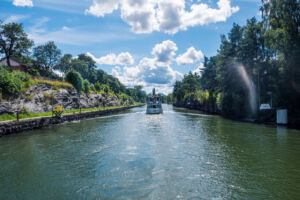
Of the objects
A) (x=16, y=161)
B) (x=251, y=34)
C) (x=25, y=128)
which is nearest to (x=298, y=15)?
(x=251, y=34)

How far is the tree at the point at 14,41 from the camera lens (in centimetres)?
3822

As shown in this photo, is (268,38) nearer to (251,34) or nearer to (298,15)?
(298,15)

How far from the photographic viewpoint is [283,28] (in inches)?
812

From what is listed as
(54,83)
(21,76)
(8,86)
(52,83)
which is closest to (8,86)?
(8,86)

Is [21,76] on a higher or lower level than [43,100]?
higher

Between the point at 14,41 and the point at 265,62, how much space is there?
168 ft

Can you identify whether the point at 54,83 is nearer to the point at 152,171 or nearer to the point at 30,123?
the point at 30,123

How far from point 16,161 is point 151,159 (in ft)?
25.5

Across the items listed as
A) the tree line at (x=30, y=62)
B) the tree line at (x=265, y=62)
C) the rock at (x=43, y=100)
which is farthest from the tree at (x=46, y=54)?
the tree line at (x=265, y=62)

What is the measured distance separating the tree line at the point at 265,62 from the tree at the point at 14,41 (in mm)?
45617

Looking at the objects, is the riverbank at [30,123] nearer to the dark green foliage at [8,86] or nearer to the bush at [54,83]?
the dark green foliage at [8,86]

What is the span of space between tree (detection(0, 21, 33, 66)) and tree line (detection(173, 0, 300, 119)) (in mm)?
45617

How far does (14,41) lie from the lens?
39.4m

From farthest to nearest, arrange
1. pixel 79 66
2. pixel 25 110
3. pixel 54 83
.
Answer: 1. pixel 79 66
2. pixel 54 83
3. pixel 25 110
